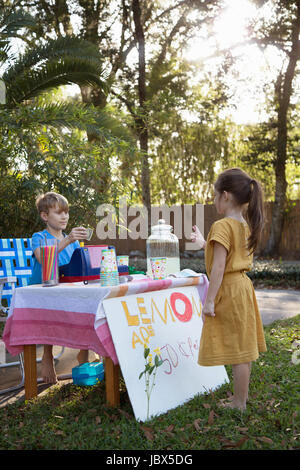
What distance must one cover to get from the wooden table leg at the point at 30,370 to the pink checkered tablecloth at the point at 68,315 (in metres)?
0.06

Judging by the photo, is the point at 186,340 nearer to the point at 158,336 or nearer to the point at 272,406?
the point at 158,336

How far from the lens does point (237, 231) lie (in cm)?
295

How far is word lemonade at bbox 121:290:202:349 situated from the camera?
119 inches

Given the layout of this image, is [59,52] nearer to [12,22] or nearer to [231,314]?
[12,22]

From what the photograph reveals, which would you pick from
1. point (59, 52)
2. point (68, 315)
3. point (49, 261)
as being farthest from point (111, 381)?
point (59, 52)

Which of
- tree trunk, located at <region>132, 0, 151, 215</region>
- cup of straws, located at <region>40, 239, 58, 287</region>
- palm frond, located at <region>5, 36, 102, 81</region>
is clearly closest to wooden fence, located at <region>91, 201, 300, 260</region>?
tree trunk, located at <region>132, 0, 151, 215</region>

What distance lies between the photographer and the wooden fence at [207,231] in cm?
1662

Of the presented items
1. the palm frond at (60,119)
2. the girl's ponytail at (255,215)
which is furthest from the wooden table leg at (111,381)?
the palm frond at (60,119)

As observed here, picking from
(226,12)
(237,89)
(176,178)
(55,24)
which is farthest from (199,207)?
(55,24)

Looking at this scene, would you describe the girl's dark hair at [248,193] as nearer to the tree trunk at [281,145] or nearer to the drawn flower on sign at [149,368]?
the drawn flower on sign at [149,368]

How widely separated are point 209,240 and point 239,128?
19.7 meters

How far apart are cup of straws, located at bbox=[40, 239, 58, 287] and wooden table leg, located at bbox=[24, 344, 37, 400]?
0.49 meters

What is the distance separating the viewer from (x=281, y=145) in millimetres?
15617

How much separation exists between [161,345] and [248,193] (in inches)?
46.0
